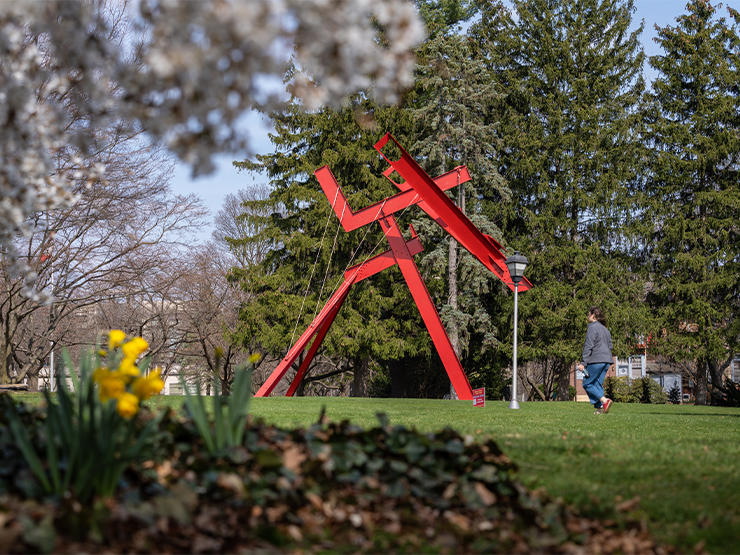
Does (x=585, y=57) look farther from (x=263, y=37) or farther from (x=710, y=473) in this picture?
(x=263, y=37)

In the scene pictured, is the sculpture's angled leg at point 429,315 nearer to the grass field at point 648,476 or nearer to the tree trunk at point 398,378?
the grass field at point 648,476

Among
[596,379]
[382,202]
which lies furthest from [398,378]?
[596,379]

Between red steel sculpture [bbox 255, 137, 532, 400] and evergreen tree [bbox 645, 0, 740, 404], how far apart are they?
12.5 metres

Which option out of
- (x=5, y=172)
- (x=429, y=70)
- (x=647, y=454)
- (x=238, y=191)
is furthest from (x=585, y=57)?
(x=5, y=172)

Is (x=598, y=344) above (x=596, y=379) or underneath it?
above

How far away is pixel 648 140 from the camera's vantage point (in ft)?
82.7

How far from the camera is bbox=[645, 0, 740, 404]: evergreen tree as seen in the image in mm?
23469

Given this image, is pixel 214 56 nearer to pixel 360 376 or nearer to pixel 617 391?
pixel 360 376

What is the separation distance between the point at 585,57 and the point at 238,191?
55.5ft

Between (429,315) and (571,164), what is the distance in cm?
1227

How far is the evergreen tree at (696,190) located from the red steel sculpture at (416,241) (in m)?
12.5

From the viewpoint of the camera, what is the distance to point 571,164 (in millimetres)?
23516

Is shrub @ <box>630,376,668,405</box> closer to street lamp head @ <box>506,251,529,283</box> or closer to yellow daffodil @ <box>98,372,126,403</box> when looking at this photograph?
street lamp head @ <box>506,251,529,283</box>

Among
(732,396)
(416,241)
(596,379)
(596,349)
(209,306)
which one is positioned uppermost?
(416,241)
